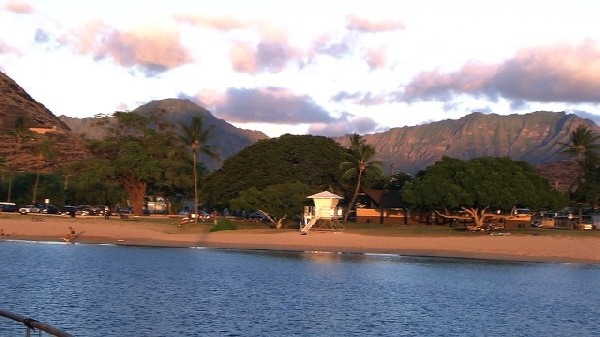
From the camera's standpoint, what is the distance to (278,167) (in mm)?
111000

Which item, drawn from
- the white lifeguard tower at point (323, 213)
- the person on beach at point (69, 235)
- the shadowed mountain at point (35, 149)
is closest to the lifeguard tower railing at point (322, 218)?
the white lifeguard tower at point (323, 213)

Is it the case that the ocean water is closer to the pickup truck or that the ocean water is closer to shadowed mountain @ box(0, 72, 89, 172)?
the pickup truck

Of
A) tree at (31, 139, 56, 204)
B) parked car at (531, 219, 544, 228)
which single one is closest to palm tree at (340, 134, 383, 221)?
parked car at (531, 219, 544, 228)

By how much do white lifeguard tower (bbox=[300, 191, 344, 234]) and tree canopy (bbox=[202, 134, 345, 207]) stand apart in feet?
64.4

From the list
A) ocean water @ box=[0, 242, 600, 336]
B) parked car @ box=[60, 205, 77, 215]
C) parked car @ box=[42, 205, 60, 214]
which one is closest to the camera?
ocean water @ box=[0, 242, 600, 336]

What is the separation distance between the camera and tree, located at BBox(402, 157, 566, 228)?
9000 cm

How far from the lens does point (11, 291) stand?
125ft

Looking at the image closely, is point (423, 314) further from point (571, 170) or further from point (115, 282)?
point (571, 170)

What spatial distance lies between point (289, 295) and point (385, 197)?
70.3m

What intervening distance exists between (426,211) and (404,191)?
686cm

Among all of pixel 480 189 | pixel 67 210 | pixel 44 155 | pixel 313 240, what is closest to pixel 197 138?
pixel 67 210

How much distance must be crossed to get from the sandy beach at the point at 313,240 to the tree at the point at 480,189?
12.0m

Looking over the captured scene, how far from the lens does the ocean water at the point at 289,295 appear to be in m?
31.0

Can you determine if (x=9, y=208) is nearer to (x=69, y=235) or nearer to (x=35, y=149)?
(x=69, y=235)
